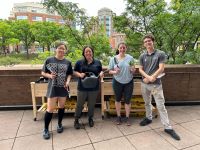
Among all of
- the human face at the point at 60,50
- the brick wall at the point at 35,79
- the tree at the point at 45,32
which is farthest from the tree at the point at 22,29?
the human face at the point at 60,50

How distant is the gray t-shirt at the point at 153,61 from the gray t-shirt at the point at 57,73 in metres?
1.36

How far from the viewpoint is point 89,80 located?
356cm

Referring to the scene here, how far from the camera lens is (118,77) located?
372cm

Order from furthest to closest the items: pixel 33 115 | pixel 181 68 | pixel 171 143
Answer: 1. pixel 181 68
2. pixel 33 115
3. pixel 171 143

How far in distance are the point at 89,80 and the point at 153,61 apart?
1119 mm

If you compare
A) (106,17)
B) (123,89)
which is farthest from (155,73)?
(106,17)

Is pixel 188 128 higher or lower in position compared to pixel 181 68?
lower

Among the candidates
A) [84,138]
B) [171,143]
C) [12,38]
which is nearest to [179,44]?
[171,143]

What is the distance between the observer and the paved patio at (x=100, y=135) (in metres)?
3.21

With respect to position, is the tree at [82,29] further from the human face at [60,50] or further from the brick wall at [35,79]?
the human face at [60,50]

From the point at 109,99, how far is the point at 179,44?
2.46m

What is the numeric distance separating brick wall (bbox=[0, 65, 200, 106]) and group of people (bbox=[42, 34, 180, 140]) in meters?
1.13

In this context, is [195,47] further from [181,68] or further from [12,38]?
[12,38]

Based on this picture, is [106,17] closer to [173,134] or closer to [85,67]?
[85,67]
